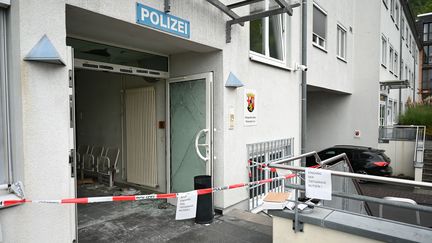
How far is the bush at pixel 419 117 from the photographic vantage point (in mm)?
15672

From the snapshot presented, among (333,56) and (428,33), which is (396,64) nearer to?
(333,56)

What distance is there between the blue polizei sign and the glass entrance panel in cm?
122

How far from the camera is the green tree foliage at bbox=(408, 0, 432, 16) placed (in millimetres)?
37912

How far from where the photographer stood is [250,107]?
6.02 m

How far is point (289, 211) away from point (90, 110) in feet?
20.9

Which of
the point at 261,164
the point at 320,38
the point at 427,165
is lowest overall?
the point at 427,165

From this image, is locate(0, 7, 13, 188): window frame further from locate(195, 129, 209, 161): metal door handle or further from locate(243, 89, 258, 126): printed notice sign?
Answer: locate(243, 89, 258, 126): printed notice sign

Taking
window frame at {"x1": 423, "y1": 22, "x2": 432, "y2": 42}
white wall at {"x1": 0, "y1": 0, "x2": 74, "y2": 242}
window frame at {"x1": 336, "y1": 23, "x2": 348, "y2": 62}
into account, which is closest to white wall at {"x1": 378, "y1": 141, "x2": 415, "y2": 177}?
window frame at {"x1": 336, "y1": 23, "x2": 348, "y2": 62}

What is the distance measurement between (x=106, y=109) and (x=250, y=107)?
3.65 metres

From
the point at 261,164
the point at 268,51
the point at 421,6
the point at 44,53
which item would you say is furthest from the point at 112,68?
the point at 421,6

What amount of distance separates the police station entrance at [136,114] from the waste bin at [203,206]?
45cm

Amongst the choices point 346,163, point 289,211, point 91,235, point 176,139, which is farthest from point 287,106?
point 91,235

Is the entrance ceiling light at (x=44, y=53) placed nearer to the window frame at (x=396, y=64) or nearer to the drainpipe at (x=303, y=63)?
the drainpipe at (x=303, y=63)

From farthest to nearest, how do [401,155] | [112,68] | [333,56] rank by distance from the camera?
[401,155] → [333,56] → [112,68]
